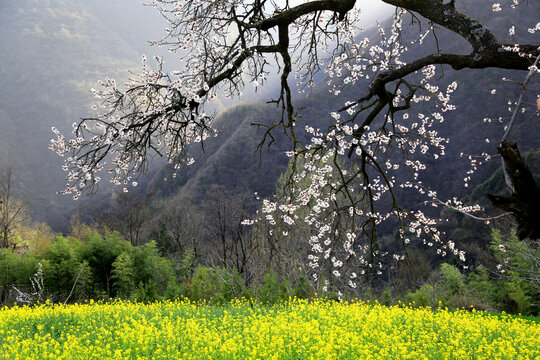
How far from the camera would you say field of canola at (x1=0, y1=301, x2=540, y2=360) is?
513cm

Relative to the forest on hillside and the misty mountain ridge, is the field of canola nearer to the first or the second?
the forest on hillside

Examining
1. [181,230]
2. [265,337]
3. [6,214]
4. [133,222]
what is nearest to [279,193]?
[181,230]

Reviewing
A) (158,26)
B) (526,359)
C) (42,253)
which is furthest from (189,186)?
(158,26)

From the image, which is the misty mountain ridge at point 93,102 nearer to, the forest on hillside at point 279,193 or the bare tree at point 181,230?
the forest on hillside at point 279,193

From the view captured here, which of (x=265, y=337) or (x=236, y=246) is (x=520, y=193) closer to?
(x=265, y=337)

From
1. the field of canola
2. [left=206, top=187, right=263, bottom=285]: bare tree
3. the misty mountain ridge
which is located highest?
the misty mountain ridge

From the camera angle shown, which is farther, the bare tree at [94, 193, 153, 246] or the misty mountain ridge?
the misty mountain ridge

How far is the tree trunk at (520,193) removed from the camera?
307cm

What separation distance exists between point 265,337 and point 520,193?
4.16 metres

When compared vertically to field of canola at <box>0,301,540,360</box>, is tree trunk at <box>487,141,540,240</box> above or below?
above

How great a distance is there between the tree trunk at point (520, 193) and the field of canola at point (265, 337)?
2.39m

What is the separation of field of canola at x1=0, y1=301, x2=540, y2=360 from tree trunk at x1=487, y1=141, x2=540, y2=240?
239 cm

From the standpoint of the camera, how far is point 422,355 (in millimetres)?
4906

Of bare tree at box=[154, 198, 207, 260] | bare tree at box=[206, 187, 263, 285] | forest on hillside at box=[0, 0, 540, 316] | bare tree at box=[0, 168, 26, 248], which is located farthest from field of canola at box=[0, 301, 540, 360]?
bare tree at box=[154, 198, 207, 260]
